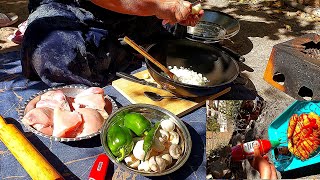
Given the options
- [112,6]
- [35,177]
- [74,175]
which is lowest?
[74,175]

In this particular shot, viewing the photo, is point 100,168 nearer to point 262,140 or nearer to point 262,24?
point 262,140

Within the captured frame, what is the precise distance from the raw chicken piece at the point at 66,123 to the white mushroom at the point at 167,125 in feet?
1.55

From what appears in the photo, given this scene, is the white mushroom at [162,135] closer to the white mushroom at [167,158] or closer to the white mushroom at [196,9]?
the white mushroom at [167,158]

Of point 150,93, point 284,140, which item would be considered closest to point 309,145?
point 284,140

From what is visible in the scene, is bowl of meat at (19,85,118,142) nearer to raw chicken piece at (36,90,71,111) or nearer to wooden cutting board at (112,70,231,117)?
raw chicken piece at (36,90,71,111)

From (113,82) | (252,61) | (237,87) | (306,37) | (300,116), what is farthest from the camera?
(252,61)

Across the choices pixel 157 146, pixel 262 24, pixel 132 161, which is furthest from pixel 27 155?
pixel 262 24

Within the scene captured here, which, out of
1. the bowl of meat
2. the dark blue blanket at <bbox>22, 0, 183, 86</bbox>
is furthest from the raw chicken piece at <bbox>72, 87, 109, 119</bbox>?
the dark blue blanket at <bbox>22, 0, 183, 86</bbox>

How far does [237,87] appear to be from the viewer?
3.13m

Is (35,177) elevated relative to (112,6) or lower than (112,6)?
lower

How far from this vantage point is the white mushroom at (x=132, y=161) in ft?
6.26

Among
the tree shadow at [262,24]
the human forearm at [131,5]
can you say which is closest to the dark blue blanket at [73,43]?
the human forearm at [131,5]

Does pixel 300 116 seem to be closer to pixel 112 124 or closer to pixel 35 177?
pixel 112 124

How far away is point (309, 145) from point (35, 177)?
150 cm
